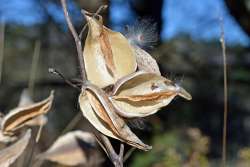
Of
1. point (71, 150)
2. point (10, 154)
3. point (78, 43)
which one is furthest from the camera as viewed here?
point (71, 150)

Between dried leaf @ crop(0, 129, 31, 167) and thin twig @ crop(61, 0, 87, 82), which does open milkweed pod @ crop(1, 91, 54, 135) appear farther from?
thin twig @ crop(61, 0, 87, 82)

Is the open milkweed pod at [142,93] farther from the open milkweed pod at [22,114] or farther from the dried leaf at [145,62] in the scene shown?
the open milkweed pod at [22,114]

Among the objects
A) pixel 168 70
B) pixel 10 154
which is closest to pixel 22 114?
pixel 10 154

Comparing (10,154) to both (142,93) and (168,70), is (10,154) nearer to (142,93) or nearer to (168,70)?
(142,93)

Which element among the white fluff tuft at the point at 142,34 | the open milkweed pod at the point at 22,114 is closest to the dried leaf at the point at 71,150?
the open milkweed pod at the point at 22,114

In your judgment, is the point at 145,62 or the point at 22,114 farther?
the point at 22,114

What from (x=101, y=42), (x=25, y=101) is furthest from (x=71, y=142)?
(x=101, y=42)

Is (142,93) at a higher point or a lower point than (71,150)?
higher
